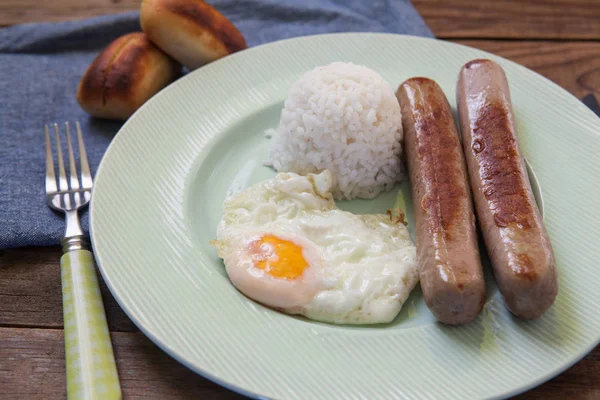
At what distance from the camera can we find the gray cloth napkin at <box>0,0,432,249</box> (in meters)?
2.87

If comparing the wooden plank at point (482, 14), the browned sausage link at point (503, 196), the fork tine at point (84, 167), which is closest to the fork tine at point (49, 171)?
the fork tine at point (84, 167)

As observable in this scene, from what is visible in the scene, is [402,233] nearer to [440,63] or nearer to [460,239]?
[460,239]

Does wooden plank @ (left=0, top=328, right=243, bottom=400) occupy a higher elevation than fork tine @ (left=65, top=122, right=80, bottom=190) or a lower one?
lower

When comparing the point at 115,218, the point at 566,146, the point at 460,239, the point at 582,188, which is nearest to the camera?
the point at 460,239

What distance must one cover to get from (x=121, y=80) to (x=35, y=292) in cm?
121

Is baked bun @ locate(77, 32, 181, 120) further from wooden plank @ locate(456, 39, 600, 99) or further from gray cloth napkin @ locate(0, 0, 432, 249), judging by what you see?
wooden plank @ locate(456, 39, 600, 99)

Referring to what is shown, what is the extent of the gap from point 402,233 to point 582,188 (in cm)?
84

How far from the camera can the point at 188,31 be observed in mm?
3338

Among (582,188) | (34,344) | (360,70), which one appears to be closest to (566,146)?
(582,188)

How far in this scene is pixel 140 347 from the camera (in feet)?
7.72

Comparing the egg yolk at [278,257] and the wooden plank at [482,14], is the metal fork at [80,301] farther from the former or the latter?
the wooden plank at [482,14]

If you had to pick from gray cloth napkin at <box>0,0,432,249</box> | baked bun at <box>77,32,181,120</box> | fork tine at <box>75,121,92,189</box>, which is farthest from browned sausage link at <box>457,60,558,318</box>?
fork tine at <box>75,121,92,189</box>

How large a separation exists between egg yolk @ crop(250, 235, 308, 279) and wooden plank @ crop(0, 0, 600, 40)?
7.48 feet

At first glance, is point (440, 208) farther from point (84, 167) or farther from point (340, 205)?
point (84, 167)
